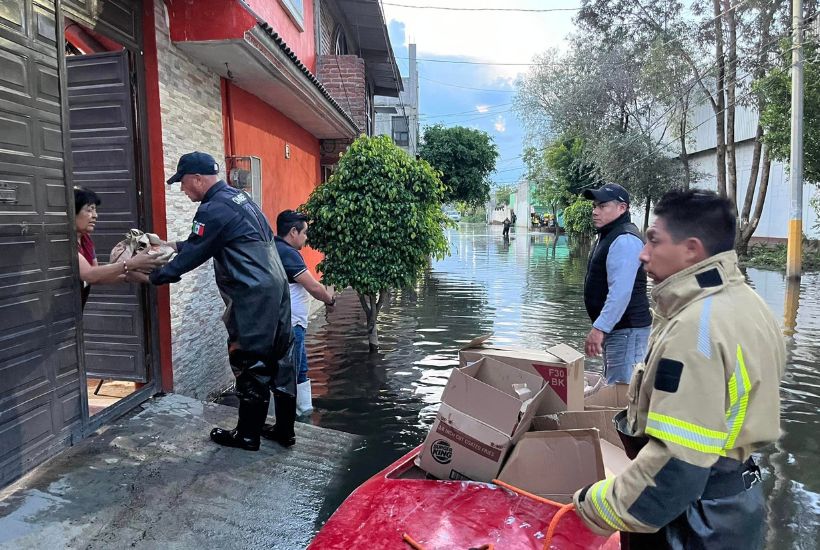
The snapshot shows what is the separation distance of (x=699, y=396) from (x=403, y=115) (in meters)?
25.3

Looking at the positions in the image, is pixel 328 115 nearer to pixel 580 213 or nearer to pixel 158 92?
pixel 158 92

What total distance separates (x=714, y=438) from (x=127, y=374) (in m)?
4.32

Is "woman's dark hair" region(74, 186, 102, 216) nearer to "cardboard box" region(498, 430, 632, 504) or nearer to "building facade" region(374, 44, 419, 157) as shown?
"cardboard box" region(498, 430, 632, 504)

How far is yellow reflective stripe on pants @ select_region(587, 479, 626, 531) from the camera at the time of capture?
5.16 ft

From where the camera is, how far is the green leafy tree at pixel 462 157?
72.6ft

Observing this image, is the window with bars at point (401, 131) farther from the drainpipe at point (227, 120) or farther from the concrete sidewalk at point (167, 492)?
the concrete sidewalk at point (167, 492)

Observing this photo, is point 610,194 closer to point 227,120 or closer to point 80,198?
point 80,198

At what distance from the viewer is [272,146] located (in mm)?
7965

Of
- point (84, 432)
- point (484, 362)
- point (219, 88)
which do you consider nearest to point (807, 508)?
point (484, 362)

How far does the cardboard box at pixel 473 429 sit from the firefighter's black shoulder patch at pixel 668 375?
116 cm

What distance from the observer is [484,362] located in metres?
3.30

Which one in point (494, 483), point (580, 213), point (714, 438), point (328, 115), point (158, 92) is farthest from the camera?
point (580, 213)

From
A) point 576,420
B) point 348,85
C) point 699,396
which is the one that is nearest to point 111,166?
point 576,420

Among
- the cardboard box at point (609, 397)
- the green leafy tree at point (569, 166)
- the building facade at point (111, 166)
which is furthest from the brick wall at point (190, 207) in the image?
the green leafy tree at point (569, 166)
